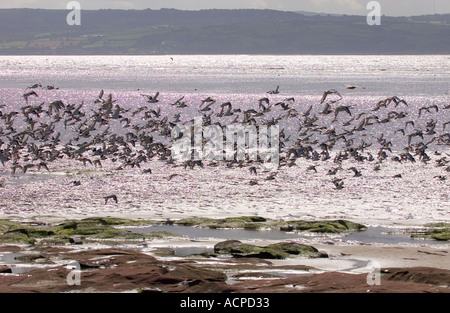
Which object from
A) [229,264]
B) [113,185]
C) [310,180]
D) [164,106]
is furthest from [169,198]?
[164,106]

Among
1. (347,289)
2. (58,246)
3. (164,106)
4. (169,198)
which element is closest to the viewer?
(347,289)

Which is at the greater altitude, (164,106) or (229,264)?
(164,106)

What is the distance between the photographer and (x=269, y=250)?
70.5ft

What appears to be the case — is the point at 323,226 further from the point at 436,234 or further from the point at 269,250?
the point at 269,250

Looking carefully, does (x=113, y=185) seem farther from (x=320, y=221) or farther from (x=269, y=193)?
(x=320, y=221)

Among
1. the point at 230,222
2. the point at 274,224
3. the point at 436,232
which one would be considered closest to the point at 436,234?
the point at 436,232

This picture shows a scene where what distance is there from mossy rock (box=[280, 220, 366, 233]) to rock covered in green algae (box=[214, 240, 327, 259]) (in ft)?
11.3

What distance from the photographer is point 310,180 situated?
36438 millimetres

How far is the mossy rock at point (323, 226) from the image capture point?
83.4 feet

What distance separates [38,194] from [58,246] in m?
10.3

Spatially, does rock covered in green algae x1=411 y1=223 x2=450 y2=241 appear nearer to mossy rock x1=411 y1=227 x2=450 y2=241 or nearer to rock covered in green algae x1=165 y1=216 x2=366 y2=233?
mossy rock x1=411 y1=227 x2=450 y2=241

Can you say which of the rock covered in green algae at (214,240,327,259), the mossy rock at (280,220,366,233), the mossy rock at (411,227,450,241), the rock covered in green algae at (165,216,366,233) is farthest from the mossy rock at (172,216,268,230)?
the mossy rock at (411,227,450,241)

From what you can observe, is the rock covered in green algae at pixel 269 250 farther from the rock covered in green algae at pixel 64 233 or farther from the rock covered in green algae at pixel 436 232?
the rock covered in green algae at pixel 436 232

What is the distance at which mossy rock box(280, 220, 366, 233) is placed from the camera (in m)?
25.4
